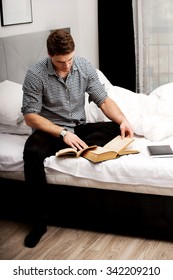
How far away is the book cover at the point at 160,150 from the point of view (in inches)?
101

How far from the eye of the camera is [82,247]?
257cm

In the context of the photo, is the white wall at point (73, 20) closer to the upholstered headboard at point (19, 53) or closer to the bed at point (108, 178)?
the upholstered headboard at point (19, 53)

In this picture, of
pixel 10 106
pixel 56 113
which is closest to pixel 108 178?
pixel 56 113

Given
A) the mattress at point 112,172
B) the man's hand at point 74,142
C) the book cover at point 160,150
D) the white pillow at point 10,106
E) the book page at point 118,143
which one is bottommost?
the mattress at point 112,172

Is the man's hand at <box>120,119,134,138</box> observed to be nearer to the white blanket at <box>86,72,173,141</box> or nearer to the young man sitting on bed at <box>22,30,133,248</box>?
the young man sitting on bed at <box>22,30,133,248</box>

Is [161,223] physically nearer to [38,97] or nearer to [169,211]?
[169,211]

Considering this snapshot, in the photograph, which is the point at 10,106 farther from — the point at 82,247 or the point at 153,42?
the point at 153,42

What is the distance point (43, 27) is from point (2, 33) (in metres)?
0.55

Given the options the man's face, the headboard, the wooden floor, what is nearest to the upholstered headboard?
the headboard

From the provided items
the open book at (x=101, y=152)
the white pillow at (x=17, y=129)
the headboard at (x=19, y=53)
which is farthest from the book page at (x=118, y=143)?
the headboard at (x=19, y=53)

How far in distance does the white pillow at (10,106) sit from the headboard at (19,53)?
0.64 feet

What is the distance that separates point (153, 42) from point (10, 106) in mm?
1677

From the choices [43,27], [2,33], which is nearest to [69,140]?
[2,33]

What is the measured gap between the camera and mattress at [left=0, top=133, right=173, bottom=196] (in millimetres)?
2473
